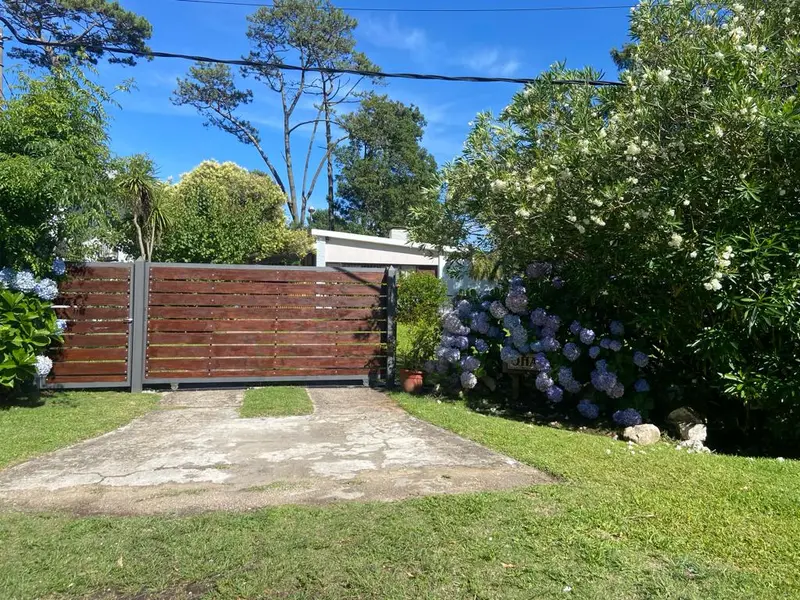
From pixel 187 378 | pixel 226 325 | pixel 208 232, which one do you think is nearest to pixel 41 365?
pixel 187 378

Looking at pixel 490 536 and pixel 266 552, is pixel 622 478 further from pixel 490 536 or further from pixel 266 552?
pixel 266 552

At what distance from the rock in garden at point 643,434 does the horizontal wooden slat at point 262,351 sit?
420 centimetres

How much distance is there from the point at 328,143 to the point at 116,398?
32723 mm

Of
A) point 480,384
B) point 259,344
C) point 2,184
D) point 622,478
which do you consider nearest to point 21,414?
point 2,184

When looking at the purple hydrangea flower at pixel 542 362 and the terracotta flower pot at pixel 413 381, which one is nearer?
the purple hydrangea flower at pixel 542 362

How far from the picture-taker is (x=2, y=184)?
636 cm

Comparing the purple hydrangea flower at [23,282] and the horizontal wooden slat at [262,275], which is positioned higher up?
the horizontal wooden slat at [262,275]

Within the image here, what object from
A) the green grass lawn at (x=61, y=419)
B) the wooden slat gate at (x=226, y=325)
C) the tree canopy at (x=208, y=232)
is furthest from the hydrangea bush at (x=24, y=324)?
the tree canopy at (x=208, y=232)

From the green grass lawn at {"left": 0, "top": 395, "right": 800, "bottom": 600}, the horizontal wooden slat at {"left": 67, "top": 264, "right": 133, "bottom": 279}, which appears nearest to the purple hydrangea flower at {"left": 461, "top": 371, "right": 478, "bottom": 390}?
the green grass lawn at {"left": 0, "top": 395, "right": 800, "bottom": 600}

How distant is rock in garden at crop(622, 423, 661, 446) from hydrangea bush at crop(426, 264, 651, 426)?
0.34 meters

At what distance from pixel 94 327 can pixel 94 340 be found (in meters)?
0.18

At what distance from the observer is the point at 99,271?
332 inches

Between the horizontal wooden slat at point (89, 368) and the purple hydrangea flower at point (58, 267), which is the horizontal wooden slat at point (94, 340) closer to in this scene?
the horizontal wooden slat at point (89, 368)

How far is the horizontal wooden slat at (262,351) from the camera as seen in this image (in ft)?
29.0
